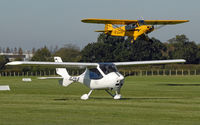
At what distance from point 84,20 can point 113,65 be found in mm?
29255

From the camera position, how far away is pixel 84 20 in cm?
5019

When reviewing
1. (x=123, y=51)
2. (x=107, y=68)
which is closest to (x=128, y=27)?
(x=107, y=68)

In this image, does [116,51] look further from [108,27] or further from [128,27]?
[128,27]

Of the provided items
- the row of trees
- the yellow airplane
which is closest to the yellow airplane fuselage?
the yellow airplane

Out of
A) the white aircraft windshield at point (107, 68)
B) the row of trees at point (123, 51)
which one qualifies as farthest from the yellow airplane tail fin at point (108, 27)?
the row of trees at point (123, 51)

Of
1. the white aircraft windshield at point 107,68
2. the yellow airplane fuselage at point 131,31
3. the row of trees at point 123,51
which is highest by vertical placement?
the yellow airplane fuselage at point 131,31

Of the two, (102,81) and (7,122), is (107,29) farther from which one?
(7,122)

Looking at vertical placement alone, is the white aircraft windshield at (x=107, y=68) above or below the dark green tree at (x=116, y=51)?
above

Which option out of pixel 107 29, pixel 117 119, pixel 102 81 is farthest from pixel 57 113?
pixel 107 29

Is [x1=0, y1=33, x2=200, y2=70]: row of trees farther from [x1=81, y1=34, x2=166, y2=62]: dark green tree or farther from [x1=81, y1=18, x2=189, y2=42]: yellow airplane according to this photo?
[x1=81, y1=18, x2=189, y2=42]: yellow airplane

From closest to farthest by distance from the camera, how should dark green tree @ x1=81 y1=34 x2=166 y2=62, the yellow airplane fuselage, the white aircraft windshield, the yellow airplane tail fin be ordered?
the white aircraft windshield, the yellow airplane fuselage, the yellow airplane tail fin, dark green tree @ x1=81 y1=34 x2=166 y2=62

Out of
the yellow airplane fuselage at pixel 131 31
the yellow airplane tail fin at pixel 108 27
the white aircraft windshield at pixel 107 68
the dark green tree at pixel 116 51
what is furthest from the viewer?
the dark green tree at pixel 116 51

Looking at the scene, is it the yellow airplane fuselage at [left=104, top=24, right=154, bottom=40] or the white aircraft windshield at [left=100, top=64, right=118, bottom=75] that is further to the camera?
the yellow airplane fuselage at [left=104, top=24, right=154, bottom=40]

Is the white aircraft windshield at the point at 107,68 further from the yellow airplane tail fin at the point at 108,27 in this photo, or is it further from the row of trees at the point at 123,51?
the row of trees at the point at 123,51
